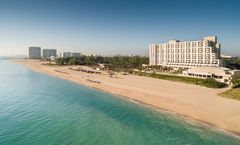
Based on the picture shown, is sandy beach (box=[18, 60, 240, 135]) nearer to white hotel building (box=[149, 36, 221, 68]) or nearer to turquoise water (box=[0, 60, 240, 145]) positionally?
turquoise water (box=[0, 60, 240, 145])

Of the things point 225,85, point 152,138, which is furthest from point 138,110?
point 225,85

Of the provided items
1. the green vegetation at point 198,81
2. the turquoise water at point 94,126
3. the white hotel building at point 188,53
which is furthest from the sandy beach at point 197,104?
the white hotel building at point 188,53

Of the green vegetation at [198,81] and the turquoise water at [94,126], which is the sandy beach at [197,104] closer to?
the turquoise water at [94,126]

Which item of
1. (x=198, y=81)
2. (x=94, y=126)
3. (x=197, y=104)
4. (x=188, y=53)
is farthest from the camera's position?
(x=188, y=53)

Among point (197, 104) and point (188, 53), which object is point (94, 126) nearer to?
point (197, 104)

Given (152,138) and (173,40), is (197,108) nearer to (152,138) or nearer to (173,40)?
(152,138)

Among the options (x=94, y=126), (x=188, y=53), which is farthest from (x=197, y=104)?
(x=188, y=53)
